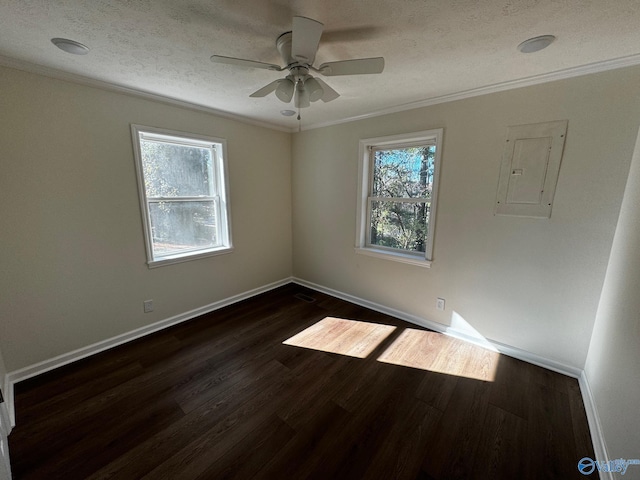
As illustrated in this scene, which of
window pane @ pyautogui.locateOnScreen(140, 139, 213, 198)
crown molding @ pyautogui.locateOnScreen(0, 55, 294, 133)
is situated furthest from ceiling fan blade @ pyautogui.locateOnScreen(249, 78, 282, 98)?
window pane @ pyautogui.locateOnScreen(140, 139, 213, 198)

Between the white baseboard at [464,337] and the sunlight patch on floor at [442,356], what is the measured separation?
65mm

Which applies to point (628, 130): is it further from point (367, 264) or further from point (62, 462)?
point (62, 462)

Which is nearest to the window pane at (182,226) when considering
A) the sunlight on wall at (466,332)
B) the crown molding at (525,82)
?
the crown molding at (525,82)

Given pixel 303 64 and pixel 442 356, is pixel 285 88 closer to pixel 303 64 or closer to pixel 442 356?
pixel 303 64

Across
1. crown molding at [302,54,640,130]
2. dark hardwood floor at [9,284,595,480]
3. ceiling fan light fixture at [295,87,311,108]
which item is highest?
crown molding at [302,54,640,130]

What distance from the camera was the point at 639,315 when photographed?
129cm

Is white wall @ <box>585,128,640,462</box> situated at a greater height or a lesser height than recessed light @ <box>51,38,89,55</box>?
lesser

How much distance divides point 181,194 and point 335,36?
7.39 feet

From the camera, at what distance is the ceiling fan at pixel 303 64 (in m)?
1.25

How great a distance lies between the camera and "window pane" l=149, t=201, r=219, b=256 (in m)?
2.71

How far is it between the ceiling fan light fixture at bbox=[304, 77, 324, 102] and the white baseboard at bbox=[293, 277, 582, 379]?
8.11ft

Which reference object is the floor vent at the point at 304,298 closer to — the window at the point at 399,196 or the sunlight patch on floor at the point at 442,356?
the window at the point at 399,196

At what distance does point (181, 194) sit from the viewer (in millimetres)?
2861

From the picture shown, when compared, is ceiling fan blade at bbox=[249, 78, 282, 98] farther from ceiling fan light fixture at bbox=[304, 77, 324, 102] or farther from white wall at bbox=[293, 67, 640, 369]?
white wall at bbox=[293, 67, 640, 369]
